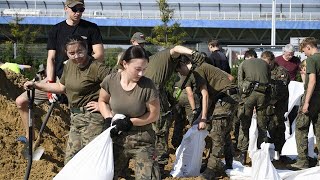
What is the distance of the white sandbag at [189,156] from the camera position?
8441 millimetres

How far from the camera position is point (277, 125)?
11109 millimetres

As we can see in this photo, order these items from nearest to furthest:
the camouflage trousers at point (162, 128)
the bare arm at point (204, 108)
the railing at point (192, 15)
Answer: the bare arm at point (204, 108)
the camouflage trousers at point (162, 128)
the railing at point (192, 15)

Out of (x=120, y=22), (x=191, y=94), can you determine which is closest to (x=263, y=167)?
(x=191, y=94)

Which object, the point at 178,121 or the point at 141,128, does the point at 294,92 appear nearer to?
the point at 178,121

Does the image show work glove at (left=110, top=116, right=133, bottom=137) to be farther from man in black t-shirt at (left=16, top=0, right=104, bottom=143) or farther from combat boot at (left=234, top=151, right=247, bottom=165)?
combat boot at (left=234, top=151, right=247, bottom=165)

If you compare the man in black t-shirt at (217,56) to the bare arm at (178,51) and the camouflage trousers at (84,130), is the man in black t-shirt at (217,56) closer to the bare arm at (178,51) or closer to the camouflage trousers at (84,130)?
the bare arm at (178,51)

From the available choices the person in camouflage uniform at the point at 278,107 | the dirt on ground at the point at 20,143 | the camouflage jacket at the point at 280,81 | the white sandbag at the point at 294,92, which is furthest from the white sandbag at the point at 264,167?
the white sandbag at the point at 294,92

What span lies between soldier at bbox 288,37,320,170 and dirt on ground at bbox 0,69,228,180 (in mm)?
1828

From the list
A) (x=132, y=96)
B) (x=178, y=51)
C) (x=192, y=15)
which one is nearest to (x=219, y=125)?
(x=178, y=51)

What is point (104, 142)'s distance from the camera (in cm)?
562

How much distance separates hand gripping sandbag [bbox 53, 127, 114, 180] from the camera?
5.59 meters

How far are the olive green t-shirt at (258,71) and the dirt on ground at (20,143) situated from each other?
5.58 feet

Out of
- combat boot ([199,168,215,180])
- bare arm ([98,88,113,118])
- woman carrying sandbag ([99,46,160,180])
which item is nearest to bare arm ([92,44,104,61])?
bare arm ([98,88,113,118])

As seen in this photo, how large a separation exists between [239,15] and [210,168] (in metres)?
60.1
